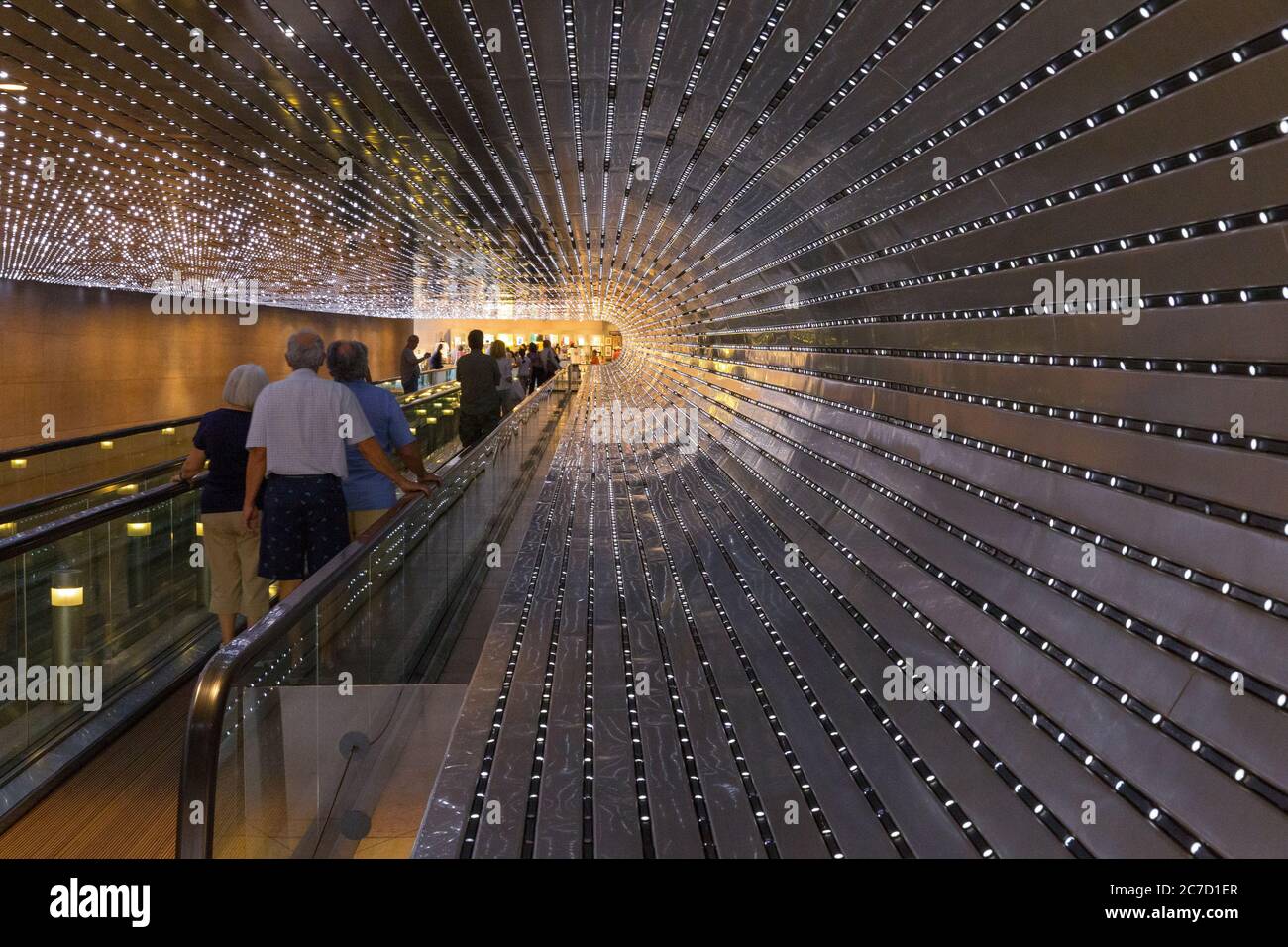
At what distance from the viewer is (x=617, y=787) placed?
5.07 m

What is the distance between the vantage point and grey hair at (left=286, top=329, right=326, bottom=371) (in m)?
5.33

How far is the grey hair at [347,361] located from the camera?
19.2 ft

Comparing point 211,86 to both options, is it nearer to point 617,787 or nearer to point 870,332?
point 870,332

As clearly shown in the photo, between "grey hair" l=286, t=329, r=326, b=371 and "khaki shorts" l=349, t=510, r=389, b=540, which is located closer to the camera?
"grey hair" l=286, t=329, r=326, b=371

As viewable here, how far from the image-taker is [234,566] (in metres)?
5.95

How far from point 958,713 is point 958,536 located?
4.64 feet

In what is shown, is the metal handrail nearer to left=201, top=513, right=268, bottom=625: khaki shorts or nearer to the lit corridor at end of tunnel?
the lit corridor at end of tunnel

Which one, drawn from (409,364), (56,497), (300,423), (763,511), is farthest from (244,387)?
(409,364)

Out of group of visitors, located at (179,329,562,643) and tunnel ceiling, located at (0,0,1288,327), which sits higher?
tunnel ceiling, located at (0,0,1288,327)

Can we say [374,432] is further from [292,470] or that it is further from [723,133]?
[723,133]

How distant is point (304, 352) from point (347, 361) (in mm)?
561

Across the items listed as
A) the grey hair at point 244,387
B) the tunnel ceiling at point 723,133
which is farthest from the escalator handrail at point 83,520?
the tunnel ceiling at point 723,133

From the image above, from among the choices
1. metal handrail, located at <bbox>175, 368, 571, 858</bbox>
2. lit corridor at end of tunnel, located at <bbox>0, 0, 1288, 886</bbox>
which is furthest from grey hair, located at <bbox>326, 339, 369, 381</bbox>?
metal handrail, located at <bbox>175, 368, 571, 858</bbox>
